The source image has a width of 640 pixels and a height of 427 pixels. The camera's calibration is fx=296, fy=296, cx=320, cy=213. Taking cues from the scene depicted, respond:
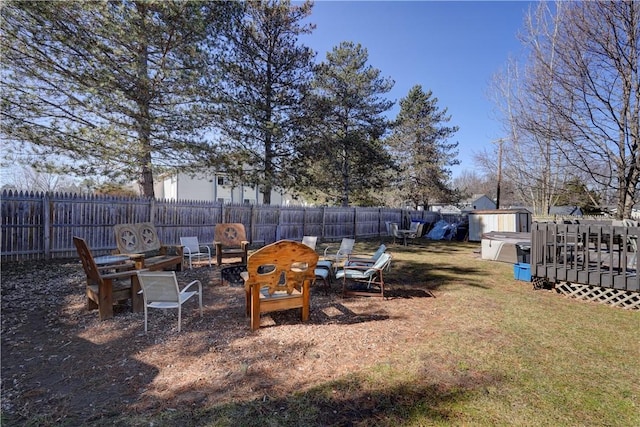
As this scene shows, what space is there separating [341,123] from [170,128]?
1083 cm

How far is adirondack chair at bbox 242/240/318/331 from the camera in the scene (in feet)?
11.7

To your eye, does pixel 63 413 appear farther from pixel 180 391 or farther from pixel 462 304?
pixel 462 304

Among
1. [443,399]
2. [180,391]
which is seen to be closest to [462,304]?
[443,399]

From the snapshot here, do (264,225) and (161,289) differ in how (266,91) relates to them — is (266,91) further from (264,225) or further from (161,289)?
(161,289)

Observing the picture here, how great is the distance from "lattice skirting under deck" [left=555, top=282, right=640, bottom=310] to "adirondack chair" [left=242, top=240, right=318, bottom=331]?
5.16m

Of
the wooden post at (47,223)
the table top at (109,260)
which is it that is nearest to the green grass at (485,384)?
the table top at (109,260)

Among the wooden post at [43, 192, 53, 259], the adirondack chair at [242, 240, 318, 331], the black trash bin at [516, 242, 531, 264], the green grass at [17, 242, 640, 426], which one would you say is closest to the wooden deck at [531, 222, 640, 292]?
the green grass at [17, 242, 640, 426]

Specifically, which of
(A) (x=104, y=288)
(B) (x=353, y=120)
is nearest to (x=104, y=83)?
(A) (x=104, y=288)

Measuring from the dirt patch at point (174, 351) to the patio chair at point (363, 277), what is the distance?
29 cm

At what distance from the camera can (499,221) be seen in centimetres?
1462

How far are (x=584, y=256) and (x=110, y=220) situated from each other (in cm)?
1131

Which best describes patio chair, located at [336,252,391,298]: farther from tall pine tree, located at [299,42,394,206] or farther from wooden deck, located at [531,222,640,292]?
tall pine tree, located at [299,42,394,206]

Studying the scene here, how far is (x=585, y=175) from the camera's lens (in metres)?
8.41

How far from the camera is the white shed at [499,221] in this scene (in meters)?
14.2
